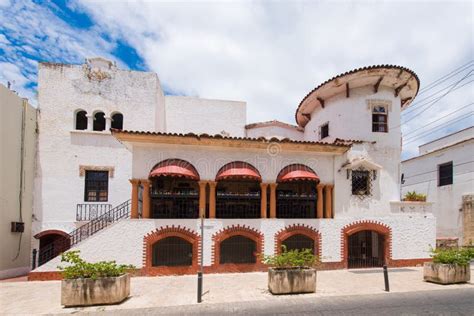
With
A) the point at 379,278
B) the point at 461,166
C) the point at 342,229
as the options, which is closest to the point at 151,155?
the point at 342,229

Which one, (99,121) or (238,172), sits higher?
(99,121)

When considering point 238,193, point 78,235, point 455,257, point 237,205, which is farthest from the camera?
point 78,235

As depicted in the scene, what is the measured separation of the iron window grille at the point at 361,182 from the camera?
48.4 ft

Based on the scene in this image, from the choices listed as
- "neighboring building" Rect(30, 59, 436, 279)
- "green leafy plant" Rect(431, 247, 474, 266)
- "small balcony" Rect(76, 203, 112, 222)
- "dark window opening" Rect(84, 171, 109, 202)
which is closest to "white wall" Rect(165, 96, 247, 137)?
"neighboring building" Rect(30, 59, 436, 279)

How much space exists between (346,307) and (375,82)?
40.3 feet

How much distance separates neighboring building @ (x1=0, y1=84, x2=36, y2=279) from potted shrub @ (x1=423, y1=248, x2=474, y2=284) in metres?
19.7

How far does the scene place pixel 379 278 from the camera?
12.0 metres

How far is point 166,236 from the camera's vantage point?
12562mm

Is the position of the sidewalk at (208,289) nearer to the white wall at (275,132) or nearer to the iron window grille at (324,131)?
the iron window grille at (324,131)

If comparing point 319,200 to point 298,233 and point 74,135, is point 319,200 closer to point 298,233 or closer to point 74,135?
point 298,233

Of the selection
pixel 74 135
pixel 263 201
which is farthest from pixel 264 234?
pixel 74 135

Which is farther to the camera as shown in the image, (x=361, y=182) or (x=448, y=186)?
(x=448, y=186)

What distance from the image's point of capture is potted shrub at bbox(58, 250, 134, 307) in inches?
331

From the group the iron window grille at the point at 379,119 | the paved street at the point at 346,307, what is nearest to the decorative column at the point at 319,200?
the iron window grille at the point at 379,119
